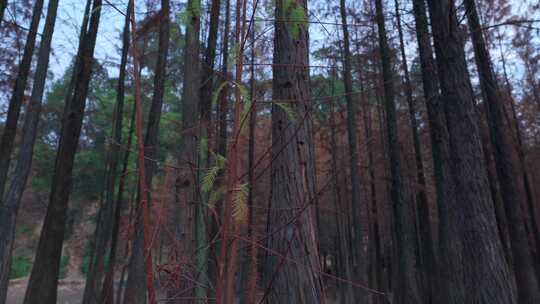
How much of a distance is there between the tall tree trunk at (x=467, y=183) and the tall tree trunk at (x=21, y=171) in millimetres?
7503

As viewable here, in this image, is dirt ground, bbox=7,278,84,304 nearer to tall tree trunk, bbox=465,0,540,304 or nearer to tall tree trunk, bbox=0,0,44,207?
tall tree trunk, bbox=0,0,44,207

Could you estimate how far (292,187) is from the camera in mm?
2688

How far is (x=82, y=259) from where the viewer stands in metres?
28.9

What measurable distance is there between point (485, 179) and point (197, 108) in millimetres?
4338

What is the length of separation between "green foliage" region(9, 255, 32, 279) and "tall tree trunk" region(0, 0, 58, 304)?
82.4ft

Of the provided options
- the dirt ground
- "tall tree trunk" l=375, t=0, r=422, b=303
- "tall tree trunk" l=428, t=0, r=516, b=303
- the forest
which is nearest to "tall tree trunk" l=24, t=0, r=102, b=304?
the forest

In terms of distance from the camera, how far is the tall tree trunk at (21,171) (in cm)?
689

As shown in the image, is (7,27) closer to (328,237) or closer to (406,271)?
(406,271)

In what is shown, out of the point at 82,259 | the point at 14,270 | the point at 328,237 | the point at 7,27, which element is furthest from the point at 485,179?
the point at 14,270

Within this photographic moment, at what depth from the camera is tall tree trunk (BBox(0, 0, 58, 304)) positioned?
22.6 ft

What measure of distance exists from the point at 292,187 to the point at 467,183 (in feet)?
11.1

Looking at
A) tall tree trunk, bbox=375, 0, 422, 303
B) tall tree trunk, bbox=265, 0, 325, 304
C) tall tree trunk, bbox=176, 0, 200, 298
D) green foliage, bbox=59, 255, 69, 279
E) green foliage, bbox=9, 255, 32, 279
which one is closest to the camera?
tall tree trunk, bbox=265, 0, 325, 304

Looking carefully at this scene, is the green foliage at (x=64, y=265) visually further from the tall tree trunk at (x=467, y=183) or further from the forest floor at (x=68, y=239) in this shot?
the tall tree trunk at (x=467, y=183)

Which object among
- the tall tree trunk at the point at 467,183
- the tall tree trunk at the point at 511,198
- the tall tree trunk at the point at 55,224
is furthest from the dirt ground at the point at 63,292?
the tall tree trunk at the point at 467,183
